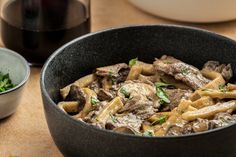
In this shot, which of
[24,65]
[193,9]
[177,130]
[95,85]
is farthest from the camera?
[193,9]

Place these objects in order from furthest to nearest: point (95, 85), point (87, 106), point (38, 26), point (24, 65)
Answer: point (38, 26)
point (24, 65)
point (95, 85)
point (87, 106)

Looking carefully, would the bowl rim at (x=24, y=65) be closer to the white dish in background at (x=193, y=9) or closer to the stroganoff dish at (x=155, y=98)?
the stroganoff dish at (x=155, y=98)

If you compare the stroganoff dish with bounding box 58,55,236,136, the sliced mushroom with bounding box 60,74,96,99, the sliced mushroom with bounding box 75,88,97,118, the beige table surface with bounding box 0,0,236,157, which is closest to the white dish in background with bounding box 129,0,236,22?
the beige table surface with bounding box 0,0,236,157

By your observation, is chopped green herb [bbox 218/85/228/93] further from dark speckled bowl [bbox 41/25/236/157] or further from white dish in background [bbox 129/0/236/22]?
white dish in background [bbox 129/0/236/22]

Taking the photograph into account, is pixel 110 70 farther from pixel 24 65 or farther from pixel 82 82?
pixel 24 65

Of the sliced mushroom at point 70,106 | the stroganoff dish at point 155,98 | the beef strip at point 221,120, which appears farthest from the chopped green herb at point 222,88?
the sliced mushroom at point 70,106

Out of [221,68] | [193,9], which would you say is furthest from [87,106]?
[193,9]

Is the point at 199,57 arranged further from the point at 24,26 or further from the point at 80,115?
the point at 24,26
